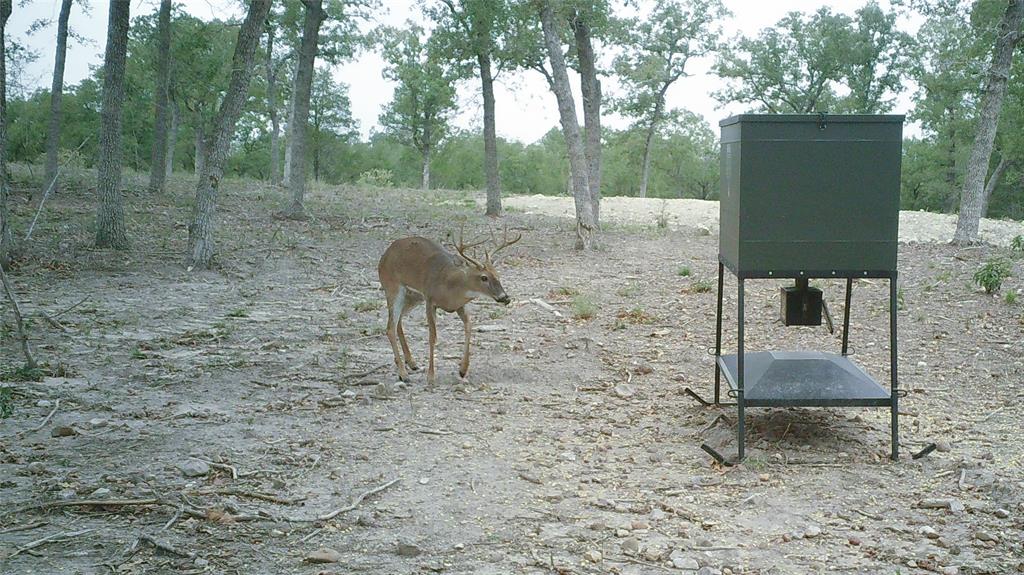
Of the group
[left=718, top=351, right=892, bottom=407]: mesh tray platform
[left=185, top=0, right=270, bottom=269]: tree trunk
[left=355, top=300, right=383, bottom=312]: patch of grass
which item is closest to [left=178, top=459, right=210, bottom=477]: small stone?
[left=718, top=351, right=892, bottom=407]: mesh tray platform

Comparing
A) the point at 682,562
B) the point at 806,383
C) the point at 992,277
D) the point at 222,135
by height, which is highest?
the point at 222,135

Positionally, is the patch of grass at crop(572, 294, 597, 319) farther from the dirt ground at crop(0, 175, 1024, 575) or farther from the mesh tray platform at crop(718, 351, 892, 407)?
the mesh tray platform at crop(718, 351, 892, 407)

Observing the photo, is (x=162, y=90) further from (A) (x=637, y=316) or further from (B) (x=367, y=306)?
(A) (x=637, y=316)

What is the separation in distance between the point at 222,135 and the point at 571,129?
22.5ft

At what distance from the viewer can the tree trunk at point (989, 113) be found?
17.3 metres

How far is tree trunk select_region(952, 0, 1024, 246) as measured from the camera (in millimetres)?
17297

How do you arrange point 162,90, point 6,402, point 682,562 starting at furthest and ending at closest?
1. point 162,90
2. point 6,402
3. point 682,562

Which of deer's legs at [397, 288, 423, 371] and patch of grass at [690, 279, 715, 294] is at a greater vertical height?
patch of grass at [690, 279, 715, 294]

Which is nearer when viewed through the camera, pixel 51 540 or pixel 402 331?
pixel 51 540

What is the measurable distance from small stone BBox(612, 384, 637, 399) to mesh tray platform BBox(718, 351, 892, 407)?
3.87ft

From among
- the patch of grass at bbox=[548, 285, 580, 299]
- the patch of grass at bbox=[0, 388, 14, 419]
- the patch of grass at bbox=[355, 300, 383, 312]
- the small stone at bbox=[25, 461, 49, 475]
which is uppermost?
the patch of grass at bbox=[548, 285, 580, 299]

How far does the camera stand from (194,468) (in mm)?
5574

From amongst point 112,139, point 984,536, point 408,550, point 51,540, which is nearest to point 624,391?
point 984,536

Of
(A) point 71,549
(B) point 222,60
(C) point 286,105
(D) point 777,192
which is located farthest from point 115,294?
(C) point 286,105
